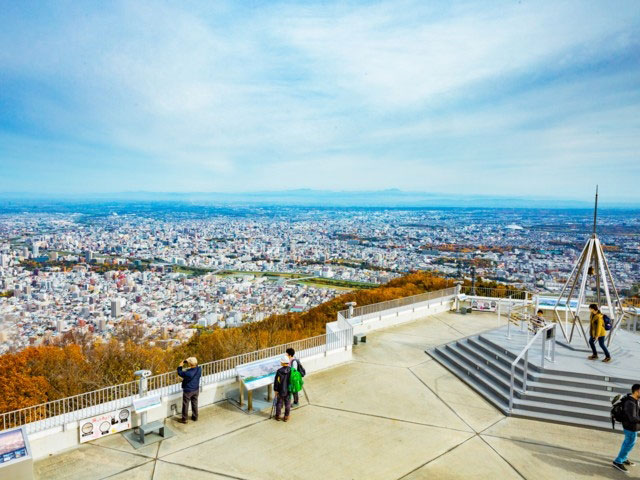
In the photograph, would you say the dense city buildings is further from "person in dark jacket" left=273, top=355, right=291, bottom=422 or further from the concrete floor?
"person in dark jacket" left=273, top=355, right=291, bottom=422

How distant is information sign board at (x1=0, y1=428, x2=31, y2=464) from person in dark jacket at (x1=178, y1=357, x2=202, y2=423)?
2.35 meters

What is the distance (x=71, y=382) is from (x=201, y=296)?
32175mm

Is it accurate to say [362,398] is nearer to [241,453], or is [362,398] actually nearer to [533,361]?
[241,453]

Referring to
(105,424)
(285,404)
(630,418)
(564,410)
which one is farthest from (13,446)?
(564,410)

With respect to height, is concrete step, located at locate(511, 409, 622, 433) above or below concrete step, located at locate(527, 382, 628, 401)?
below

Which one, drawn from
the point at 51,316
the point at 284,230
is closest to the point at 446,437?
the point at 51,316

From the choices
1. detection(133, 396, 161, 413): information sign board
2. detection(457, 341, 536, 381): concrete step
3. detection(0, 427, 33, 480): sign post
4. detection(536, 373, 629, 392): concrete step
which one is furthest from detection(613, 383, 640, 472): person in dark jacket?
detection(0, 427, 33, 480): sign post

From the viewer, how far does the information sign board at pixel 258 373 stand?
807cm

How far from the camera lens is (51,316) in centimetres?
3491

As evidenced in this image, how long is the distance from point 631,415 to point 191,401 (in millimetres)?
7163

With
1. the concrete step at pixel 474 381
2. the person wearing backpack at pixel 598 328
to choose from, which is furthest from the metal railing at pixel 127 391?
the person wearing backpack at pixel 598 328

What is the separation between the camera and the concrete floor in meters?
6.27

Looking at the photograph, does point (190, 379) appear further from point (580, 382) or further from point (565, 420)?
point (580, 382)

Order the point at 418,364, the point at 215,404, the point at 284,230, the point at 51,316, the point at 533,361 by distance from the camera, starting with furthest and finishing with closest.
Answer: the point at 284,230
the point at 51,316
the point at 418,364
the point at 533,361
the point at 215,404
